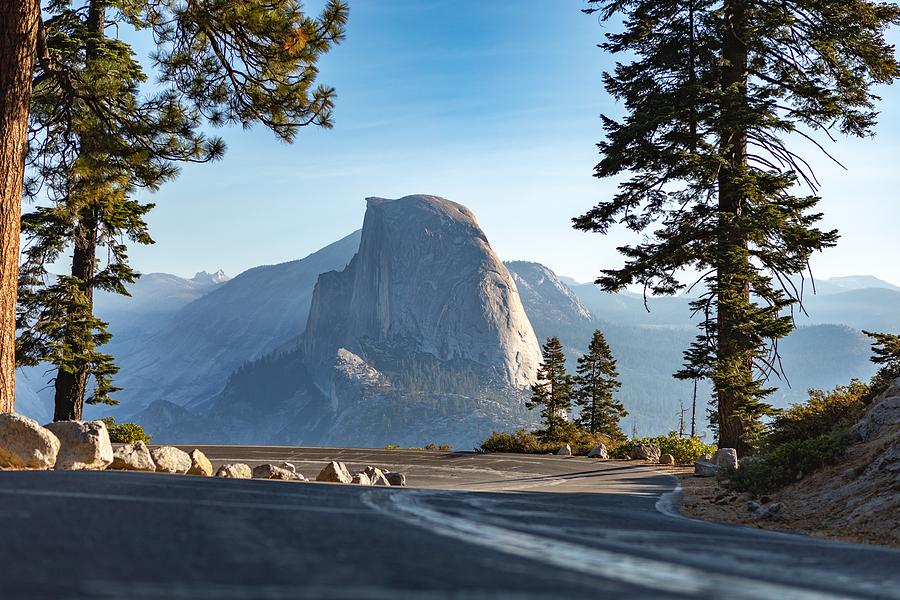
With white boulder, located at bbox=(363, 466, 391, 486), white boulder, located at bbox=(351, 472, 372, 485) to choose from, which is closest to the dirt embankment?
white boulder, located at bbox=(351, 472, 372, 485)

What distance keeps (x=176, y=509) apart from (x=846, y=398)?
10.7 m

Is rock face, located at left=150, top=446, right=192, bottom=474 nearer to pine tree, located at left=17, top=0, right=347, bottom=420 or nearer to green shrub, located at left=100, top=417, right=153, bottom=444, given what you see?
pine tree, located at left=17, top=0, right=347, bottom=420

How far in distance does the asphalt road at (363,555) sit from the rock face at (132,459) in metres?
5.33

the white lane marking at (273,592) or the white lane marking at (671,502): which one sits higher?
the white lane marking at (273,592)

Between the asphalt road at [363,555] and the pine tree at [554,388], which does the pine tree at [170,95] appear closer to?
the asphalt road at [363,555]

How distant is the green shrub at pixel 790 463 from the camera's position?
7785 mm

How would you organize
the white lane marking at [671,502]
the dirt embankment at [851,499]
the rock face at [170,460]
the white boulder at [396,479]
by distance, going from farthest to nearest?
the white boulder at [396,479]
the rock face at [170,460]
the white lane marking at [671,502]
the dirt embankment at [851,499]

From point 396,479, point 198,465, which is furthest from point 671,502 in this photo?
point 198,465

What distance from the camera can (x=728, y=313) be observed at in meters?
15.0

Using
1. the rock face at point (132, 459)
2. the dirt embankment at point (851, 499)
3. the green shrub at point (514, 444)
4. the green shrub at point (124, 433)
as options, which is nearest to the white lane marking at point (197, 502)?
the dirt embankment at point (851, 499)

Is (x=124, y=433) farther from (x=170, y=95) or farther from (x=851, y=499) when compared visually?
(x=851, y=499)

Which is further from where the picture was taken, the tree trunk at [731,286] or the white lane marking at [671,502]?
the tree trunk at [731,286]

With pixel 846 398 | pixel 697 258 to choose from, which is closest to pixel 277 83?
pixel 697 258

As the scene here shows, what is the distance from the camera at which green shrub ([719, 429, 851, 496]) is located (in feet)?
25.5
